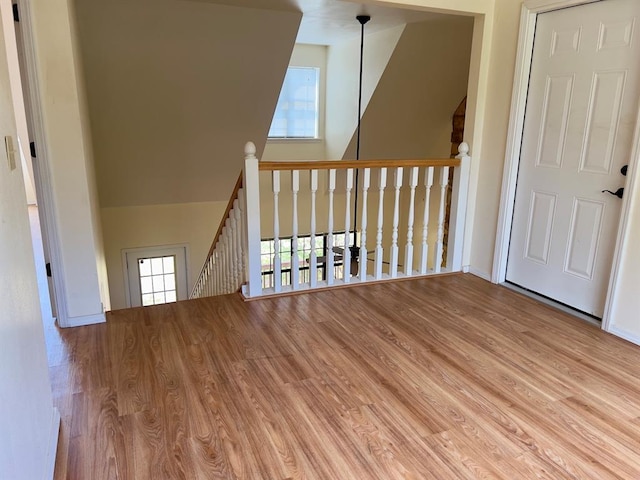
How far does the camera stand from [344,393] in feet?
6.91

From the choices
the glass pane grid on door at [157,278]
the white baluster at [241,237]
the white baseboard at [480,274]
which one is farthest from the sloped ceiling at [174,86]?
the white baseboard at [480,274]

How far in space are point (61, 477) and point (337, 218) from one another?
18.4ft

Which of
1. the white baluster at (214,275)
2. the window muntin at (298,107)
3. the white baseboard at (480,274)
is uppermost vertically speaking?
the window muntin at (298,107)

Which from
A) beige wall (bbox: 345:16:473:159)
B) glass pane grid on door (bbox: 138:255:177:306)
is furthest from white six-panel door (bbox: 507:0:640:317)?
glass pane grid on door (bbox: 138:255:177:306)

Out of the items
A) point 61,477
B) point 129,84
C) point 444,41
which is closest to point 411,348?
point 61,477

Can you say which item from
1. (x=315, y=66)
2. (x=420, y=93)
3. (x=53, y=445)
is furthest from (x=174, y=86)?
(x=53, y=445)

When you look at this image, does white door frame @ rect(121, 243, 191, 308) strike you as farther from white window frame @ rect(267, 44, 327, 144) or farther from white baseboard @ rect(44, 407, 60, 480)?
white baseboard @ rect(44, 407, 60, 480)

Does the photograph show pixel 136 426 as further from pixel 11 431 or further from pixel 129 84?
pixel 129 84

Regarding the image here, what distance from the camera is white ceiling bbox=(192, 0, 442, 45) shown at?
140 inches

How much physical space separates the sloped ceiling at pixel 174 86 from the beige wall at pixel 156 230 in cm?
24

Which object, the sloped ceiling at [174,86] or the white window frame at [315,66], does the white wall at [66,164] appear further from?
the white window frame at [315,66]

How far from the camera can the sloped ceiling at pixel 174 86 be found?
351cm

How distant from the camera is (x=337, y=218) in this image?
6.96 m

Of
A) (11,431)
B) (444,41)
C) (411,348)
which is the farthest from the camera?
(444,41)
